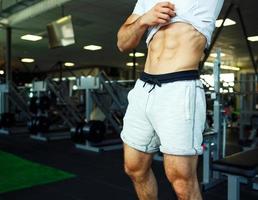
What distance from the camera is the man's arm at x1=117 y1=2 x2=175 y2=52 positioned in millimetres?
1022

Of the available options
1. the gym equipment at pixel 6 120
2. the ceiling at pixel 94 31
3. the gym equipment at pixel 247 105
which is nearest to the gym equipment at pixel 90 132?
the ceiling at pixel 94 31

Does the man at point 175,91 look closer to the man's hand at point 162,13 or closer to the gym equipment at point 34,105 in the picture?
the man's hand at point 162,13

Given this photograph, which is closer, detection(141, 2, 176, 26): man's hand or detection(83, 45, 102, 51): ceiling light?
detection(141, 2, 176, 26): man's hand

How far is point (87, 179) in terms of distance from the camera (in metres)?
2.93

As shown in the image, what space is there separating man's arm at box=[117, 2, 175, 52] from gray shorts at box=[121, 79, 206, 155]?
0.18 m

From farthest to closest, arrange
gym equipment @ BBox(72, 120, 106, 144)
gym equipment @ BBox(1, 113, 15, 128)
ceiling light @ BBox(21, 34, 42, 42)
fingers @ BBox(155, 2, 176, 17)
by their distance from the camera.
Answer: ceiling light @ BBox(21, 34, 42, 42) → gym equipment @ BBox(1, 113, 15, 128) → gym equipment @ BBox(72, 120, 106, 144) → fingers @ BBox(155, 2, 176, 17)

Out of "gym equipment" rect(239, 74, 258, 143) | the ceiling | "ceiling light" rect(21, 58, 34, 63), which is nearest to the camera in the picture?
"gym equipment" rect(239, 74, 258, 143)

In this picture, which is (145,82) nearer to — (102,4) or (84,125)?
(84,125)

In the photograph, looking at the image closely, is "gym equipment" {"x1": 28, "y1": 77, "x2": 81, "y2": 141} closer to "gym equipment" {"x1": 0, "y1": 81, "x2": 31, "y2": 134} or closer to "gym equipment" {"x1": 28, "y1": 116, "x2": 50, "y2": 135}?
"gym equipment" {"x1": 28, "y1": 116, "x2": 50, "y2": 135}

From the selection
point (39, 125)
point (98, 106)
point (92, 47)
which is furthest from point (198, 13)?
point (92, 47)

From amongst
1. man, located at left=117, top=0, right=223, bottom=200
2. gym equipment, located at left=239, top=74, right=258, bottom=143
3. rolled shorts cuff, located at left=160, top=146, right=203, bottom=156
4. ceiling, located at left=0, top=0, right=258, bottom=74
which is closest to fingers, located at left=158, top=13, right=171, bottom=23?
man, located at left=117, top=0, right=223, bottom=200

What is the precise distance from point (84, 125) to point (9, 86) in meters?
3.02

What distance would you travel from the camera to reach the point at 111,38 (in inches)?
324

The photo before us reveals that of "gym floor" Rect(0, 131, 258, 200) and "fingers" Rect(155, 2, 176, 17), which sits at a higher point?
"fingers" Rect(155, 2, 176, 17)
